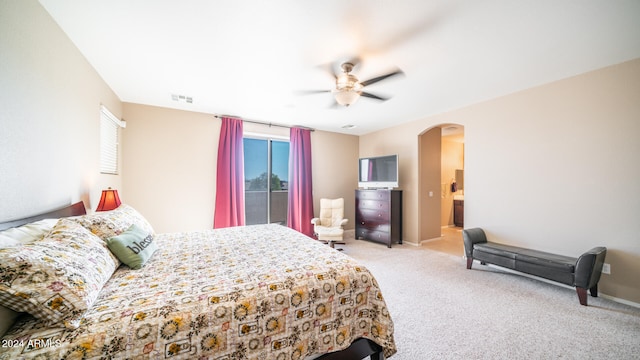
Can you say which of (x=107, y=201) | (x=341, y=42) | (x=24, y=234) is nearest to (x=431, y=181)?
(x=341, y=42)

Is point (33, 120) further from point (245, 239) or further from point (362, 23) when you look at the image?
point (362, 23)

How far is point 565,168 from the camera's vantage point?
2.75 metres

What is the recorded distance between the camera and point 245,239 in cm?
233

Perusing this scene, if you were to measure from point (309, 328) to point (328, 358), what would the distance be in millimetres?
253

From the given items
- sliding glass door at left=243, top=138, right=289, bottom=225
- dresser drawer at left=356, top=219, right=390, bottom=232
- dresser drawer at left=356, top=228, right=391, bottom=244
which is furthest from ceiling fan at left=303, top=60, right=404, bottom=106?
dresser drawer at left=356, top=228, right=391, bottom=244

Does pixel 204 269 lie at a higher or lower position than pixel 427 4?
lower

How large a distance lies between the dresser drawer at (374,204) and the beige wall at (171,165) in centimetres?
304

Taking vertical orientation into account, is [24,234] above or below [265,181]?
below

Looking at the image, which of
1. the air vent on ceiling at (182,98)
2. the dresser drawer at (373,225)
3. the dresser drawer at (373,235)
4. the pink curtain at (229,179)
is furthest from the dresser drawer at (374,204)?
the air vent on ceiling at (182,98)

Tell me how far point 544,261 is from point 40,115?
5051 mm

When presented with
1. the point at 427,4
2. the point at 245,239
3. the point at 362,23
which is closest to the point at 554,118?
the point at 427,4

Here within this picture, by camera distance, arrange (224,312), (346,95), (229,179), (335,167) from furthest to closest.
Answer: (335,167) → (229,179) → (346,95) → (224,312)

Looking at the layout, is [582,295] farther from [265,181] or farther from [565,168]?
[265,181]

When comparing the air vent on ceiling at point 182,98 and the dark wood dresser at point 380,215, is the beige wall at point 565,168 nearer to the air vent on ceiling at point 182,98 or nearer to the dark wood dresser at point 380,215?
the dark wood dresser at point 380,215
